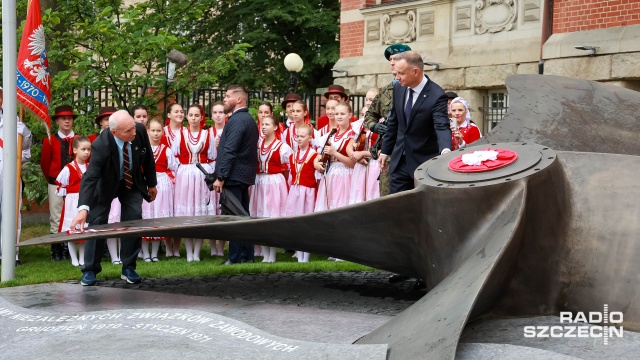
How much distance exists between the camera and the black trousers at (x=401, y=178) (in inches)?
308

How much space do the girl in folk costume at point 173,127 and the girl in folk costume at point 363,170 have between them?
77.5 inches

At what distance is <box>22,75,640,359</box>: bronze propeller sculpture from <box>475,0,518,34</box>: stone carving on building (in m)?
8.51

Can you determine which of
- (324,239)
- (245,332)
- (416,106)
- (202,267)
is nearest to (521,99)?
(416,106)

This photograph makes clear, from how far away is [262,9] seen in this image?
85.3ft

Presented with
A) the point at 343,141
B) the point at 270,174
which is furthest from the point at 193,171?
the point at 343,141

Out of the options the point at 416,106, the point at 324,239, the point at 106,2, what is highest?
the point at 106,2

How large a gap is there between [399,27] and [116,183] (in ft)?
31.3

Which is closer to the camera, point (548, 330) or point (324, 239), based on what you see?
point (548, 330)

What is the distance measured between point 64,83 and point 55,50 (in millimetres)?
420

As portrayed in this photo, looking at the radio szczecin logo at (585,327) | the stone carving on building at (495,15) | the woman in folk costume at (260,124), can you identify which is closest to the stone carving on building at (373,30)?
the stone carving on building at (495,15)

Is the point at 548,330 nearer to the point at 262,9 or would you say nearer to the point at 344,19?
the point at 344,19

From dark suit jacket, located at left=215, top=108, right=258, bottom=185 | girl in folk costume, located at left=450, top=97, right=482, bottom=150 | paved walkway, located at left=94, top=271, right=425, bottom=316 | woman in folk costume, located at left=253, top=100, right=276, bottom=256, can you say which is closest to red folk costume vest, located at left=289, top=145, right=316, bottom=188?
woman in folk costume, located at left=253, top=100, right=276, bottom=256

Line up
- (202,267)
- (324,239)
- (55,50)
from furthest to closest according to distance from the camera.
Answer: (55,50) < (202,267) < (324,239)

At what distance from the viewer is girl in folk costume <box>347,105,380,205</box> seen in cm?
1016
